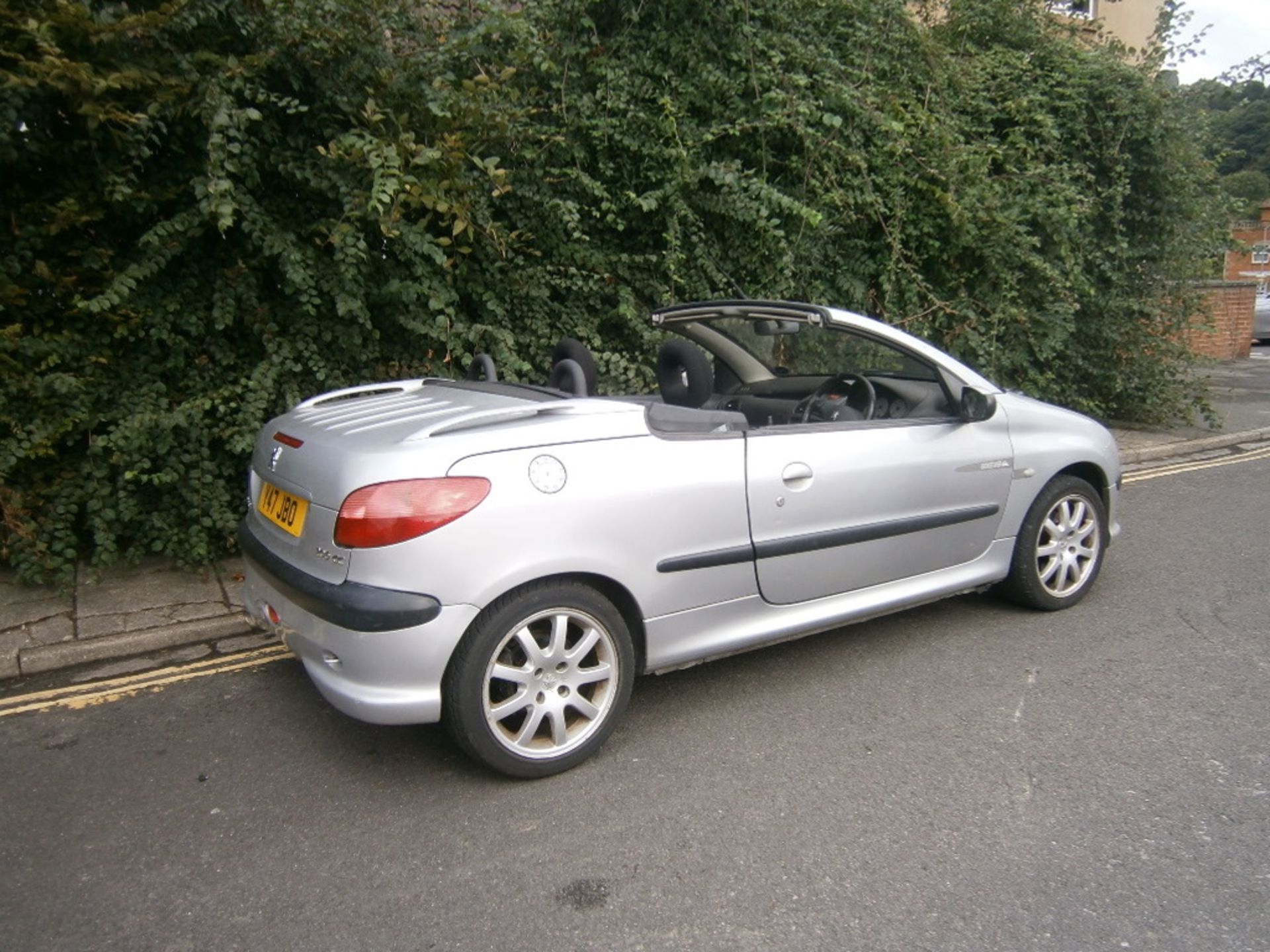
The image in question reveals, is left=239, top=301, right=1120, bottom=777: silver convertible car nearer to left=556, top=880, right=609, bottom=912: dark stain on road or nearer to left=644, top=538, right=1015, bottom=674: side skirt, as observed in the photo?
left=644, top=538, right=1015, bottom=674: side skirt

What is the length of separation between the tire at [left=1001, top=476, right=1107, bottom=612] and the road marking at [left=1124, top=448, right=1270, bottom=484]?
11.5 feet

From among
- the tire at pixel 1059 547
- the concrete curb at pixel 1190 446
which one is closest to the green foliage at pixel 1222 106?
the concrete curb at pixel 1190 446

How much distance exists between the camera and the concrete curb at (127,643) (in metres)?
4.22

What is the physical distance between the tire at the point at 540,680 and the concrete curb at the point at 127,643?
201cm

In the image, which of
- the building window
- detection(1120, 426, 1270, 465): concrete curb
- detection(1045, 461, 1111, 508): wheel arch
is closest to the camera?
detection(1045, 461, 1111, 508): wheel arch

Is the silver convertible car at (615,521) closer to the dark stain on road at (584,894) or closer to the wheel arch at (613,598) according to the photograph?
the wheel arch at (613,598)

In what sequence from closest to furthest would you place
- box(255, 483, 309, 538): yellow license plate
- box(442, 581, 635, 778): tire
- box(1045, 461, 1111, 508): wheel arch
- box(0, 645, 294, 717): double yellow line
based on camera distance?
box(442, 581, 635, 778): tire, box(255, 483, 309, 538): yellow license plate, box(0, 645, 294, 717): double yellow line, box(1045, 461, 1111, 508): wheel arch

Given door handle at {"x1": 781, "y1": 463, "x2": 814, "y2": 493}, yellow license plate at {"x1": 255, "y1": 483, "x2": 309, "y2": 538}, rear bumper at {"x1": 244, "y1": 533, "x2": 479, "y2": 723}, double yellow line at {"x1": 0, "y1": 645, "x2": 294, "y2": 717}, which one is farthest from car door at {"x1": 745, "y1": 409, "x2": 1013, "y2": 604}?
double yellow line at {"x1": 0, "y1": 645, "x2": 294, "y2": 717}

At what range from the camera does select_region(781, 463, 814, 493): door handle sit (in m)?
3.60

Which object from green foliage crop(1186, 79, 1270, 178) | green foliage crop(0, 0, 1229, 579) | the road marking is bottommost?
the road marking

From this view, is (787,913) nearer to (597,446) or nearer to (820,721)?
(820,721)

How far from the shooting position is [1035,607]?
4.61 metres

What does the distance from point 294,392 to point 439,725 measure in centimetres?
266

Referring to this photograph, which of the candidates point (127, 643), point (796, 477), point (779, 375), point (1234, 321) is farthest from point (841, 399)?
point (1234, 321)
